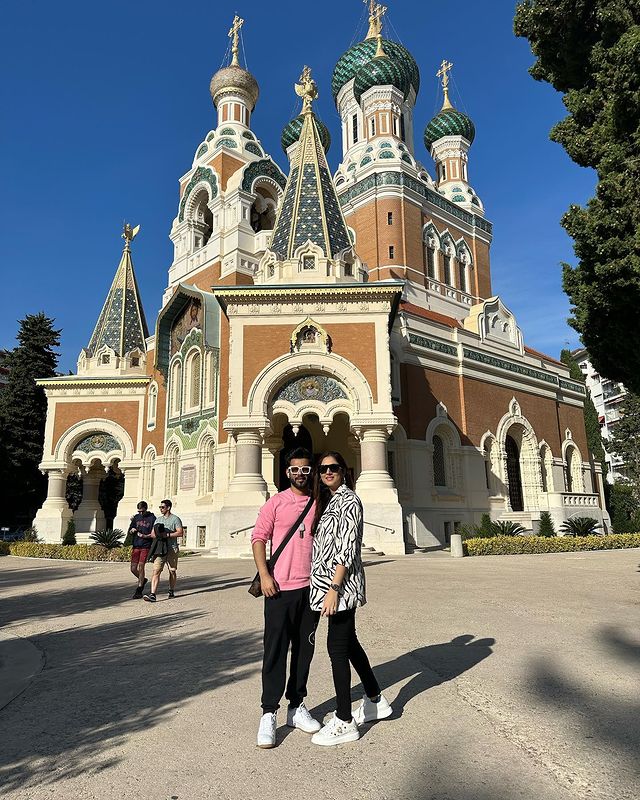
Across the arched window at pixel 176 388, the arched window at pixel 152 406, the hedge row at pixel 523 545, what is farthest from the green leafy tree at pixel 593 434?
the arched window at pixel 152 406

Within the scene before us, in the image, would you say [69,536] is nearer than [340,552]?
No

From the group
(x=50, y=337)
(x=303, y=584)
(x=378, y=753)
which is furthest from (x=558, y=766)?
(x=50, y=337)

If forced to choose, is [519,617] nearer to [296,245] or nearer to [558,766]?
[558,766]

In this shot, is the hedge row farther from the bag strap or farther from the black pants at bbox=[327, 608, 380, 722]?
the bag strap

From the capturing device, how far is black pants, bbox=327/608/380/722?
3.11 meters

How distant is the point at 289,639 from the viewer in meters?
3.42

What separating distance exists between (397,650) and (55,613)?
4.86 metres

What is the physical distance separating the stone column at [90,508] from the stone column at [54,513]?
4.27 ft

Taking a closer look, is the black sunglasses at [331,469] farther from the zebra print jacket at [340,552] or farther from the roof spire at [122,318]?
the roof spire at [122,318]

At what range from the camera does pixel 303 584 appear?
3.42 m

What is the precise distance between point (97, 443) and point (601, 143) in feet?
77.7

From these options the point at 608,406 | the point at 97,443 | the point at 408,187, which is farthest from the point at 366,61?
the point at 608,406

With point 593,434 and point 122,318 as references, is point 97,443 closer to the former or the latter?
point 122,318

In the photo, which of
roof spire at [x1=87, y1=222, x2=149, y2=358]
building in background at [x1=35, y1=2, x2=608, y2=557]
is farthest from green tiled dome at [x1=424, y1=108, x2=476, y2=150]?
roof spire at [x1=87, y1=222, x2=149, y2=358]
